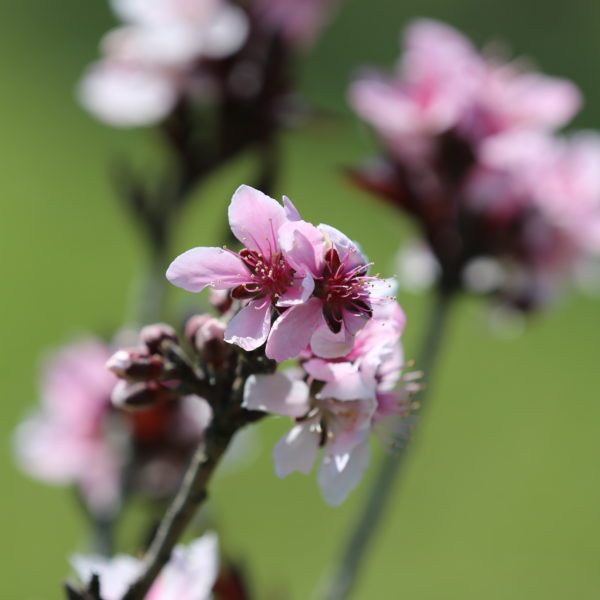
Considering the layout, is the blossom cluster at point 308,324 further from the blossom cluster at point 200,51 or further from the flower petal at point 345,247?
the blossom cluster at point 200,51

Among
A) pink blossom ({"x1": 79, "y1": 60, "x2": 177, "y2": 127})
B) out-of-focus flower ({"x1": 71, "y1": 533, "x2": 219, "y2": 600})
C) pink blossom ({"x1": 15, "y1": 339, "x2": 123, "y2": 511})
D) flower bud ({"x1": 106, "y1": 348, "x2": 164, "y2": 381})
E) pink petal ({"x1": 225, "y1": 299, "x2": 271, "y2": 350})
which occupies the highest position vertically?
pink petal ({"x1": 225, "y1": 299, "x2": 271, "y2": 350})

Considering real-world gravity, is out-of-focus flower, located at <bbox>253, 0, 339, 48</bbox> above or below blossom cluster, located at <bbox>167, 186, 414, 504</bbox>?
below

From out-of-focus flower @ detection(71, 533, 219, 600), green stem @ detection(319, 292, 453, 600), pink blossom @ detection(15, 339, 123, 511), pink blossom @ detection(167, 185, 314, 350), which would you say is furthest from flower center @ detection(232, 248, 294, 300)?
pink blossom @ detection(15, 339, 123, 511)

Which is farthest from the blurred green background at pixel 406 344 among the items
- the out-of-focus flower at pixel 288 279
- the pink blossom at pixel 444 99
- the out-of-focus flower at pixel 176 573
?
the out-of-focus flower at pixel 288 279

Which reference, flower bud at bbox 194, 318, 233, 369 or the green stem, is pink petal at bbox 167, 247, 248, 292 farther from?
the green stem

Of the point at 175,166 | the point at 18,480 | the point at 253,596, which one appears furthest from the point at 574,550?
the point at 253,596

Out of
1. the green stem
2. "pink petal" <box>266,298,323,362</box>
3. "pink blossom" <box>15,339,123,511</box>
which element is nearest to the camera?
"pink petal" <box>266,298,323,362</box>
